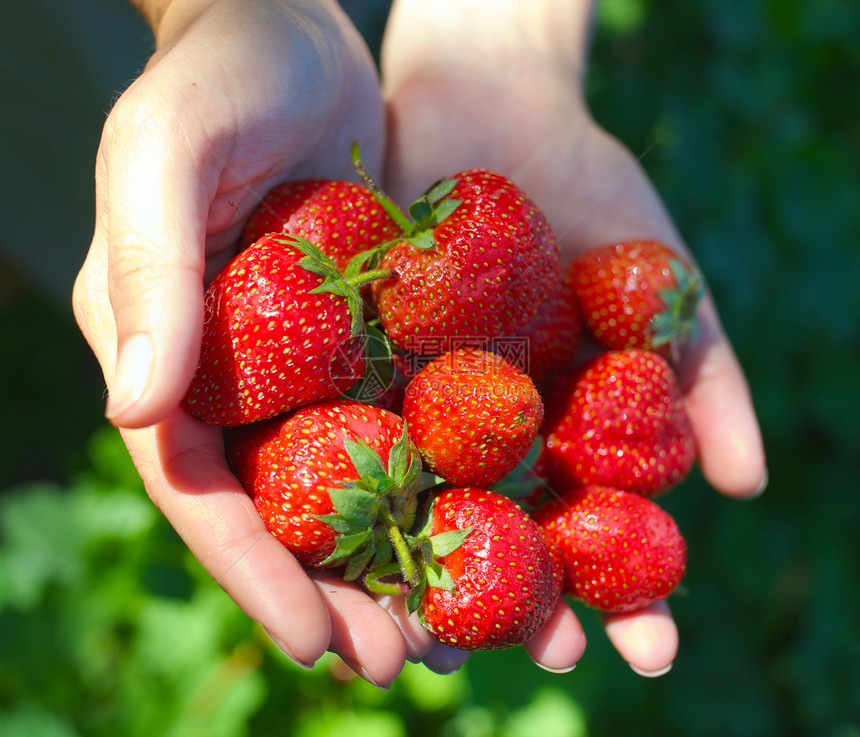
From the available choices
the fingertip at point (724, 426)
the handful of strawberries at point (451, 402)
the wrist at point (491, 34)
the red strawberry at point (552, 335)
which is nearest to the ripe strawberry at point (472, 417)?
the handful of strawberries at point (451, 402)

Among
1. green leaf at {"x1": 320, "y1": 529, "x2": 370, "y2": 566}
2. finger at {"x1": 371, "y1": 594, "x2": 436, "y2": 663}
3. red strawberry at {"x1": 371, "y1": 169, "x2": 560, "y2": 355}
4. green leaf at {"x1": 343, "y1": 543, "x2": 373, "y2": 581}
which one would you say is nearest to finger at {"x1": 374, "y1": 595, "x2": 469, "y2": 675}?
finger at {"x1": 371, "y1": 594, "x2": 436, "y2": 663}

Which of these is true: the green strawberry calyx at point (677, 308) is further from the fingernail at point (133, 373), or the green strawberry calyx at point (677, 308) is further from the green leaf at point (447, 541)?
the fingernail at point (133, 373)

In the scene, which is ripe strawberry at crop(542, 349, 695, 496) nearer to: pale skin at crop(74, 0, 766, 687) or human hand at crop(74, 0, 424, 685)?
pale skin at crop(74, 0, 766, 687)

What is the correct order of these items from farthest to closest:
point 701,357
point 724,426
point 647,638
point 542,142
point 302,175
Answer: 1. point 542,142
2. point 701,357
3. point 724,426
4. point 302,175
5. point 647,638

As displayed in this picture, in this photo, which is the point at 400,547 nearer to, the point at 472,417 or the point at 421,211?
the point at 472,417

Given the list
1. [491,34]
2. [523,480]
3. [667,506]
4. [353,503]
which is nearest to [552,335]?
[523,480]

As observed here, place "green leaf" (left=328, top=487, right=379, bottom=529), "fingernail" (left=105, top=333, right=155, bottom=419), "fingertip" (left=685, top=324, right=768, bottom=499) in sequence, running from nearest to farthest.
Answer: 1. "fingernail" (left=105, top=333, right=155, bottom=419)
2. "green leaf" (left=328, top=487, right=379, bottom=529)
3. "fingertip" (left=685, top=324, right=768, bottom=499)

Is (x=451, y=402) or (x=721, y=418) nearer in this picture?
(x=451, y=402)
